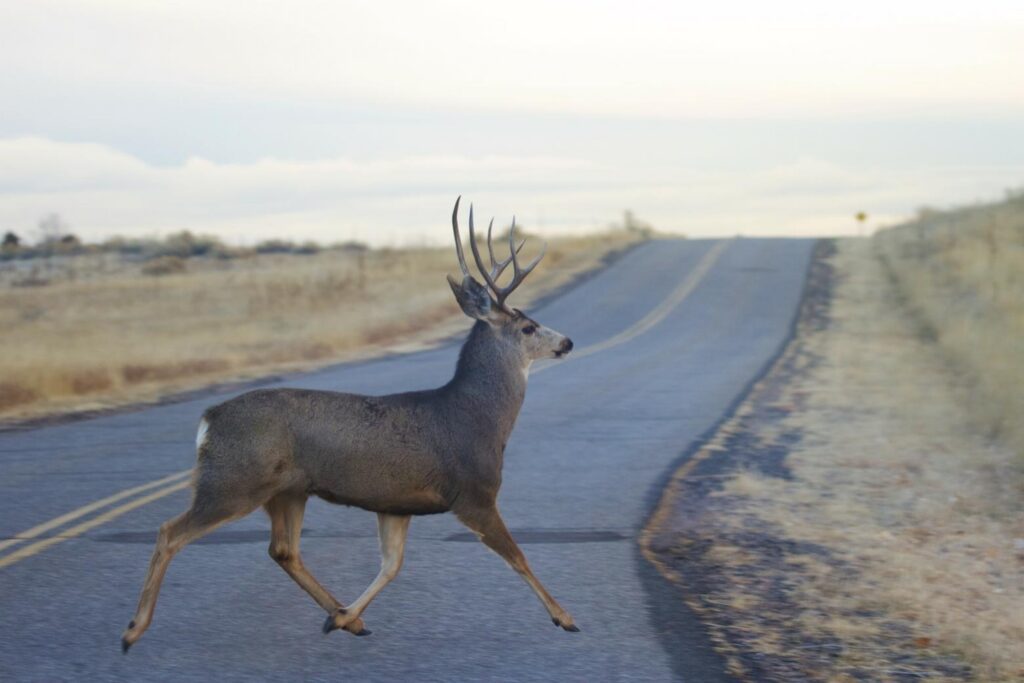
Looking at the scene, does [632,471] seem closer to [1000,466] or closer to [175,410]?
[1000,466]

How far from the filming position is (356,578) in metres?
7.96

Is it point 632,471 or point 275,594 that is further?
point 632,471

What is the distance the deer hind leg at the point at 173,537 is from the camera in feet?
20.2

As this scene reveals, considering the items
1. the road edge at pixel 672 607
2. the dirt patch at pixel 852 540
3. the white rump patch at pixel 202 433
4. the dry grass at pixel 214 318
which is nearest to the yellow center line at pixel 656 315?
the dry grass at pixel 214 318

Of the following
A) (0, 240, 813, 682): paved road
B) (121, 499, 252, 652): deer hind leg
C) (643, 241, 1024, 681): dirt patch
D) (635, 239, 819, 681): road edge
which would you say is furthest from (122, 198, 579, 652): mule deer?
(643, 241, 1024, 681): dirt patch

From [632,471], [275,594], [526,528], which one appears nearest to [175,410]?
[632,471]

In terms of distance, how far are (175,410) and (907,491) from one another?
32.2 feet

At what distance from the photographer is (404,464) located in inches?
253

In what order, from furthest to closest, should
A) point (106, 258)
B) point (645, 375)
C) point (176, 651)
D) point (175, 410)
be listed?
point (106, 258) < point (645, 375) < point (175, 410) < point (176, 651)

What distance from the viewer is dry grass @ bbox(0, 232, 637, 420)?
20.7 m

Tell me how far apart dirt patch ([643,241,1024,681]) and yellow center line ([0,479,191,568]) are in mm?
3920

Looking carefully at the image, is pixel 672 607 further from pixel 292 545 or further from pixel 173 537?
pixel 173 537

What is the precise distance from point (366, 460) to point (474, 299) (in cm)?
125

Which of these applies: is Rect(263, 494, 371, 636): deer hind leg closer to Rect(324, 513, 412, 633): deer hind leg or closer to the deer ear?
Rect(324, 513, 412, 633): deer hind leg
